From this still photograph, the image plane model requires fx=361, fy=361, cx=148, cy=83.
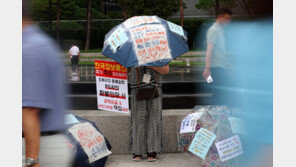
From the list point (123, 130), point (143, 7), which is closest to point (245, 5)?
point (123, 130)

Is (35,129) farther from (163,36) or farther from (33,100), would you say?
(163,36)

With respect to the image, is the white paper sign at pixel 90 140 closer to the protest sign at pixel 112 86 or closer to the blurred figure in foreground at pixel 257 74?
the protest sign at pixel 112 86

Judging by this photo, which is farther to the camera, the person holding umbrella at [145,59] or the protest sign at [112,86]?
the protest sign at [112,86]

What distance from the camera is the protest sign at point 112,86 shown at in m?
4.33

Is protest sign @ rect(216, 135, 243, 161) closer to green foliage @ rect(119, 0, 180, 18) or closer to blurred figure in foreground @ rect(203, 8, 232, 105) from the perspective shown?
blurred figure in foreground @ rect(203, 8, 232, 105)

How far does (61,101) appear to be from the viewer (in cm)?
214

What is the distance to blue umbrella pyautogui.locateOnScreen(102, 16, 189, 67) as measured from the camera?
13.1ft

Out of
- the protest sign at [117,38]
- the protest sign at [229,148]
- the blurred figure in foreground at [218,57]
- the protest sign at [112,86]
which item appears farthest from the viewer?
the protest sign at [112,86]

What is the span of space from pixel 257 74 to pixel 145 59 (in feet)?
6.10

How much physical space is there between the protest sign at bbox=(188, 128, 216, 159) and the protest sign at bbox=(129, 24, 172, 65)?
3.04ft

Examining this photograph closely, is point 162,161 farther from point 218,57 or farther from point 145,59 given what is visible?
point 218,57

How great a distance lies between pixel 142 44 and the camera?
158 inches

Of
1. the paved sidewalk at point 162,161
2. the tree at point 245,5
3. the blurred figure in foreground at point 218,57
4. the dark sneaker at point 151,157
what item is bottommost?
the paved sidewalk at point 162,161

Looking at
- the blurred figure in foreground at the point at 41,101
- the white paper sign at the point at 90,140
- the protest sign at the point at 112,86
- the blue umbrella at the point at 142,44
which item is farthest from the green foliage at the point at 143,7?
the blurred figure in foreground at the point at 41,101
